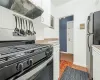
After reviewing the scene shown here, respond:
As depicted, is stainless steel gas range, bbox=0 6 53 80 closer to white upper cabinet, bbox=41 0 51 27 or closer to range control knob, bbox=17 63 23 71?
range control knob, bbox=17 63 23 71

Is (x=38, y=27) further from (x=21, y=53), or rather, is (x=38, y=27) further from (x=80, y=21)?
(x=80, y=21)

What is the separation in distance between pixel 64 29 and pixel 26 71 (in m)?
4.68

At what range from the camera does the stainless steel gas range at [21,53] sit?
468 millimetres

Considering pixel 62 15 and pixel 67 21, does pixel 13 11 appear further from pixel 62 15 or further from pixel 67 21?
pixel 67 21

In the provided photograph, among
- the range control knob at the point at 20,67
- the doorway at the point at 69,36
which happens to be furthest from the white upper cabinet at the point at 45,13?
the doorway at the point at 69,36

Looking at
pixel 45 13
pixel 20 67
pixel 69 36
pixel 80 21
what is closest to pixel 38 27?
pixel 45 13

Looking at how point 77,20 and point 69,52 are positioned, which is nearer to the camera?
point 77,20

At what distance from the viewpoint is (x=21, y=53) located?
2.03 feet

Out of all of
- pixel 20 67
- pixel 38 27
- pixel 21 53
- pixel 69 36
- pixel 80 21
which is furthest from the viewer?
pixel 69 36

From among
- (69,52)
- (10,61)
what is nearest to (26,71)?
(10,61)

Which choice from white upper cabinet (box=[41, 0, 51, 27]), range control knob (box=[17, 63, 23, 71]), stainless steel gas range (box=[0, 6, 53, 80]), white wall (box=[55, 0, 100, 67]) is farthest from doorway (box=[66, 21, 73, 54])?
range control knob (box=[17, 63, 23, 71])

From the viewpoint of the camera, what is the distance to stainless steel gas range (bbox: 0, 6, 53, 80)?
0.47 metres

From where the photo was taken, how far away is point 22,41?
51.6 inches

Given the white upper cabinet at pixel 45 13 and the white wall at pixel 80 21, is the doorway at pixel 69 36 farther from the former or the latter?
the white upper cabinet at pixel 45 13
